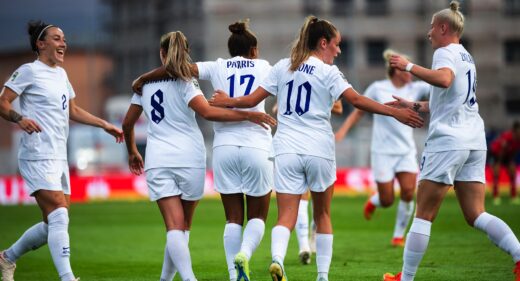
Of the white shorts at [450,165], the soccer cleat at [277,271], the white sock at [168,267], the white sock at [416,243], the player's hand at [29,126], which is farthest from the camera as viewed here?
the player's hand at [29,126]

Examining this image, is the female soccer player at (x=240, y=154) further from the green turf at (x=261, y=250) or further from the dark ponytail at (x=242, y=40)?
the green turf at (x=261, y=250)

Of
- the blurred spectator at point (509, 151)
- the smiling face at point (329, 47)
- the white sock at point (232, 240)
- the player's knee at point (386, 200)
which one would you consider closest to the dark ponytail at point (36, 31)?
the white sock at point (232, 240)

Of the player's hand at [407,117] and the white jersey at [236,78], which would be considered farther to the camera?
the white jersey at [236,78]

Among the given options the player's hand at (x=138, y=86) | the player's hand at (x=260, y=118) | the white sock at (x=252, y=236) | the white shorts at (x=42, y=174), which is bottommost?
the white sock at (x=252, y=236)

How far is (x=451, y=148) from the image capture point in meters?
9.37

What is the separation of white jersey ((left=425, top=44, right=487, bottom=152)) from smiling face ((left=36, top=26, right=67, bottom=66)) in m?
3.86

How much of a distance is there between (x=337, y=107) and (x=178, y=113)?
3.01 m

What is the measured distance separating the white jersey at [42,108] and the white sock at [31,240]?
81 cm

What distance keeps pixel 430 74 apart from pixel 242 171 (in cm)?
211

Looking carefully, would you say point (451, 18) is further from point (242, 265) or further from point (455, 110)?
point (242, 265)

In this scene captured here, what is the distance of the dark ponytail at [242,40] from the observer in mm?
10125

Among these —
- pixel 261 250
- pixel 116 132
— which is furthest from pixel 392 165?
pixel 116 132

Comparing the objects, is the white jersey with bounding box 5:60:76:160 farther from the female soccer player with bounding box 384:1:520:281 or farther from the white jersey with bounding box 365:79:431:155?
the white jersey with bounding box 365:79:431:155

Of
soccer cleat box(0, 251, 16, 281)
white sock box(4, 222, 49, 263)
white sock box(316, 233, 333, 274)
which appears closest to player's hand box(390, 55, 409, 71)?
white sock box(316, 233, 333, 274)
